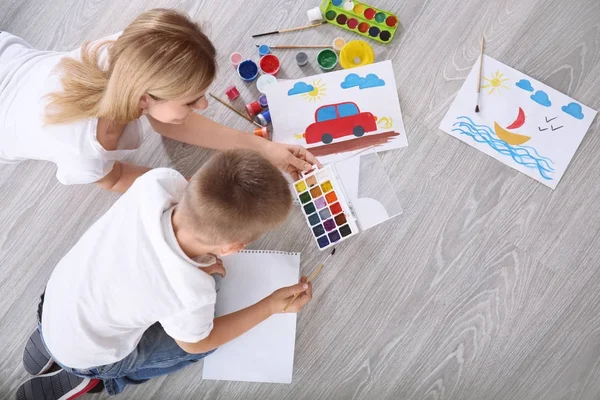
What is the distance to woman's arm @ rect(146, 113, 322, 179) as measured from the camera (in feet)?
3.34

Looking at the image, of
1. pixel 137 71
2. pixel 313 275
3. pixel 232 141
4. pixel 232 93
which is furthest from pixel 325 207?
pixel 137 71

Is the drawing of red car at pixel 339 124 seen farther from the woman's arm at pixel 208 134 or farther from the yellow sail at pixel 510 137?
the yellow sail at pixel 510 137

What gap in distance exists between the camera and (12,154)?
947 mm

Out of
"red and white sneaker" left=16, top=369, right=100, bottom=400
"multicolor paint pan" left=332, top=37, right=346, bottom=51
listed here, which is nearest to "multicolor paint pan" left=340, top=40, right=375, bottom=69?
"multicolor paint pan" left=332, top=37, right=346, bottom=51

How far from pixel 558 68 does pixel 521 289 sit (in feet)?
1.73

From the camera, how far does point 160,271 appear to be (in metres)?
0.77

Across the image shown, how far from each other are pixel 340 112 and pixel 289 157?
0.61 feet

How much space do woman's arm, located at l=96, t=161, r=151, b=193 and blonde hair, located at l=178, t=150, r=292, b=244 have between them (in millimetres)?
378

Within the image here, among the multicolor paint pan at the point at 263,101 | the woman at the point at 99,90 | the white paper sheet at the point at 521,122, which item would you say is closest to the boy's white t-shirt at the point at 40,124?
the woman at the point at 99,90

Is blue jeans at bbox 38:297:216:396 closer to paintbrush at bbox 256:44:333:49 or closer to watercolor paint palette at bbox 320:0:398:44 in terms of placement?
paintbrush at bbox 256:44:333:49

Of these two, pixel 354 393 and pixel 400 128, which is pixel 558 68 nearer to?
pixel 400 128

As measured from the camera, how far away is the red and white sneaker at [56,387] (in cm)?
103

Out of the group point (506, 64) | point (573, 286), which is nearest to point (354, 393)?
point (573, 286)

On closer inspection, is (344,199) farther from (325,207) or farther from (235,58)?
(235,58)
